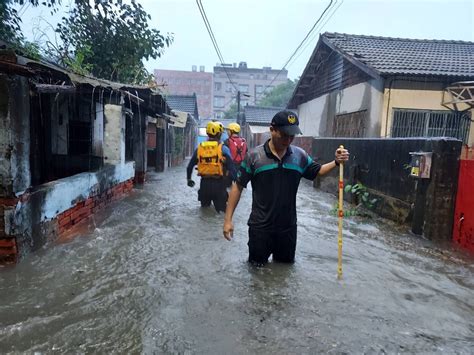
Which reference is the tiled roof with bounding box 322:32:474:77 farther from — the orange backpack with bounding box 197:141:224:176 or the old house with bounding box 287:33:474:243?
the orange backpack with bounding box 197:141:224:176

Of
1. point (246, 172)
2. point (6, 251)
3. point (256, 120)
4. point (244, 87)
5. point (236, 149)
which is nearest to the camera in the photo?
point (246, 172)

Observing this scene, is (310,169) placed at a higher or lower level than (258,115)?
lower

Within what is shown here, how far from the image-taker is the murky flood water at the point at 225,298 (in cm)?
277

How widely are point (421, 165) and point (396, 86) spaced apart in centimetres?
629

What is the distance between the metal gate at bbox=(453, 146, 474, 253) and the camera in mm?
5223

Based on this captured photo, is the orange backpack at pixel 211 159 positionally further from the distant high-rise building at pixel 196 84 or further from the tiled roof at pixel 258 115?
the distant high-rise building at pixel 196 84

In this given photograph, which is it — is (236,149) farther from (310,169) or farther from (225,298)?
(225,298)

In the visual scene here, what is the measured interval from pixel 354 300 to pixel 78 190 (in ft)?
13.6

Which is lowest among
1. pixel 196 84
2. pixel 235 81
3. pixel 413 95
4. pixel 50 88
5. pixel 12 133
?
pixel 12 133

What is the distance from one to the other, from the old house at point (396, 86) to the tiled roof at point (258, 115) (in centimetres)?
1597

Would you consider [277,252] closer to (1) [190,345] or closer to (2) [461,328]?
(1) [190,345]

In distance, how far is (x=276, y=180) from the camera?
11.5 ft

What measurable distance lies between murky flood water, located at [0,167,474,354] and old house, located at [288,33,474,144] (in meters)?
6.65

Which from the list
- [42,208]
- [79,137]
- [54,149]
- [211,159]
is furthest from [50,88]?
[79,137]
